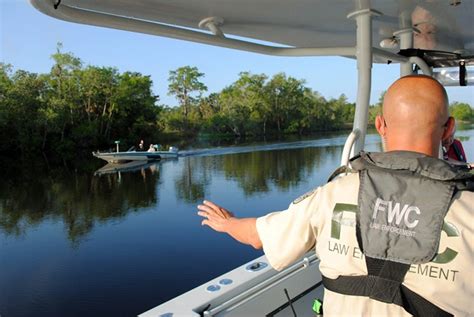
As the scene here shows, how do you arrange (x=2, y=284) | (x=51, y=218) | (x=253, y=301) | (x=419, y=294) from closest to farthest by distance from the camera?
(x=419, y=294)
(x=253, y=301)
(x=2, y=284)
(x=51, y=218)

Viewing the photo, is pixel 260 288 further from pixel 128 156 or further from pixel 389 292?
pixel 128 156

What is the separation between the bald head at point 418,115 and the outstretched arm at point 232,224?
1.12 ft

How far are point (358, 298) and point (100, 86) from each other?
31.6 m

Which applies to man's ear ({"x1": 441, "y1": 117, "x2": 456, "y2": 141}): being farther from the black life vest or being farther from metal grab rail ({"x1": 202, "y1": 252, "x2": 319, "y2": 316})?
metal grab rail ({"x1": 202, "y1": 252, "x2": 319, "y2": 316})

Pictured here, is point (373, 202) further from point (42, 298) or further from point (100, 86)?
point (100, 86)

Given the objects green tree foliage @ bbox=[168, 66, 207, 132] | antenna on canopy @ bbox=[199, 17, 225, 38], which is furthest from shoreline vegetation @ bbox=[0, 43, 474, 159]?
antenna on canopy @ bbox=[199, 17, 225, 38]

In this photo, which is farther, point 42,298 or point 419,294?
point 42,298

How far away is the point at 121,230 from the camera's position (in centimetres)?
1020

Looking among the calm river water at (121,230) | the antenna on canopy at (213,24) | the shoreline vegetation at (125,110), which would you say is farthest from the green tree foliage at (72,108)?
the antenna on canopy at (213,24)

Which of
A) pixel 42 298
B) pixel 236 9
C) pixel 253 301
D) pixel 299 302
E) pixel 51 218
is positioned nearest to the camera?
pixel 253 301

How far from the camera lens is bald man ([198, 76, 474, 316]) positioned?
68cm

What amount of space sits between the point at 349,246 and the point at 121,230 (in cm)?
1007

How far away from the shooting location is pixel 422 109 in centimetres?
72

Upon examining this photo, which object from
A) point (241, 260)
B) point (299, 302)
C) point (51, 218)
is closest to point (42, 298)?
point (241, 260)
